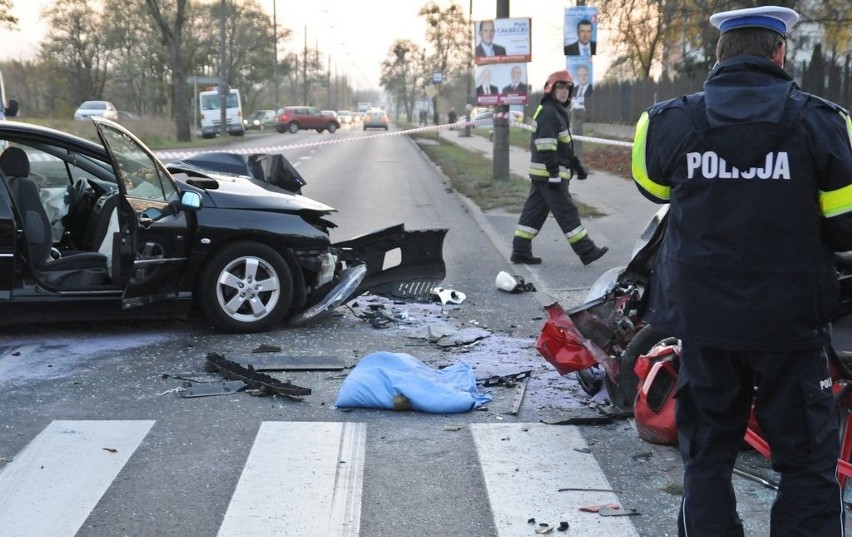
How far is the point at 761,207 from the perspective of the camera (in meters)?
2.91

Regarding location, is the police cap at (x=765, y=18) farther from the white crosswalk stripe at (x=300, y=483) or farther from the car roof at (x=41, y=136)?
the car roof at (x=41, y=136)

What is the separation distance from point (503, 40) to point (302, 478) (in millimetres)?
15778

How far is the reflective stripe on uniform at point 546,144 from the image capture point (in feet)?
32.0

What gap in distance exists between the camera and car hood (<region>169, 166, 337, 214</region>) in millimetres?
7001

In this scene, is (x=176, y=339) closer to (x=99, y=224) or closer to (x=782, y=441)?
(x=99, y=224)

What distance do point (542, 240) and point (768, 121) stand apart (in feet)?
29.7

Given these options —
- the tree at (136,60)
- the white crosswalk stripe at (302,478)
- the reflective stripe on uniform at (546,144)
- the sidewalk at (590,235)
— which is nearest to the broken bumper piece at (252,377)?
the white crosswalk stripe at (302,478)

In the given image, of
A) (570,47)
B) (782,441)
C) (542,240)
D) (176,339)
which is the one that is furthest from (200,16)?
(782,441)

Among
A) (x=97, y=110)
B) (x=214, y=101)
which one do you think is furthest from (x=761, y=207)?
(x=214, y=101)

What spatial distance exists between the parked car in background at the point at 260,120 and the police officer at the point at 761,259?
7125cm

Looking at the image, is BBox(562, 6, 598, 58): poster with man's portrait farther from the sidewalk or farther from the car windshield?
the car windshield

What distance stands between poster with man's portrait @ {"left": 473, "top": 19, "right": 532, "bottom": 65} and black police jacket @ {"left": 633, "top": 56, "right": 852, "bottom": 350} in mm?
16402

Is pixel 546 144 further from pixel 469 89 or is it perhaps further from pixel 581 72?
pixel 469 89

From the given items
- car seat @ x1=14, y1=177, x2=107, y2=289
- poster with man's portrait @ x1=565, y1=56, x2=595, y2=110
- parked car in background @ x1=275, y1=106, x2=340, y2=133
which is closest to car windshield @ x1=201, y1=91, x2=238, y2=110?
parked car in background @ x1=275, y1=106, x2=340, y2=133
